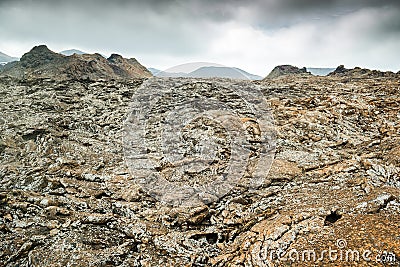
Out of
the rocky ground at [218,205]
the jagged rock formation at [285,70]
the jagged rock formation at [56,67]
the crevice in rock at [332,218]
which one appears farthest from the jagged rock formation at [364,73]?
the jagged rock formation at [56,67]

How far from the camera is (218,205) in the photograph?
14289 millimetres

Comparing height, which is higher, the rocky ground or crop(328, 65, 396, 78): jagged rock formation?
crop(328, 65, 396, 78): jagged rock formation

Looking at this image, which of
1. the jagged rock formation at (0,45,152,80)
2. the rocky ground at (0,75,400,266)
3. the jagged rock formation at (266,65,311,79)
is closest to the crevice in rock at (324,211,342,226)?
the rocky ground at (0,75,400,266)

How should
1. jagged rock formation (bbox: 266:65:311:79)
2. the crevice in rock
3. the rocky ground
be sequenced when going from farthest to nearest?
jagged rock formation (bbox: 266:65:311:79) < the crevice in rock < the rocky ground

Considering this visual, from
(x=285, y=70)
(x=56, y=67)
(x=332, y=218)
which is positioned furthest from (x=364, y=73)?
(x=56, y=67)

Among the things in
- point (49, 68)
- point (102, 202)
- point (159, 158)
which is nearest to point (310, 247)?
point (102, 202)

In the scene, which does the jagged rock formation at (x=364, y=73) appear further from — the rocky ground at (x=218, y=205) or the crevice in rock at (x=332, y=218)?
the crevice in rock at (x=332, y=218)

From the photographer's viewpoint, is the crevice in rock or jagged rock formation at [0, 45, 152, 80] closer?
the crevice in rock

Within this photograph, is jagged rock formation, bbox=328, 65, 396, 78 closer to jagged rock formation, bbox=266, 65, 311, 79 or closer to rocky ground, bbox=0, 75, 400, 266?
jagged rock formation, bbox=266, 65, 311, 79

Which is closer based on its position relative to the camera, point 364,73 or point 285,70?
point 364,73

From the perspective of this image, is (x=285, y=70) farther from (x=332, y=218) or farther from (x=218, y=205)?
(x=332, y=218)

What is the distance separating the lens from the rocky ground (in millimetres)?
9938

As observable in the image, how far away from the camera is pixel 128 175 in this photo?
16969 millimetres

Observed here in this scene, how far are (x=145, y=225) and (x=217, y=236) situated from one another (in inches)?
142
